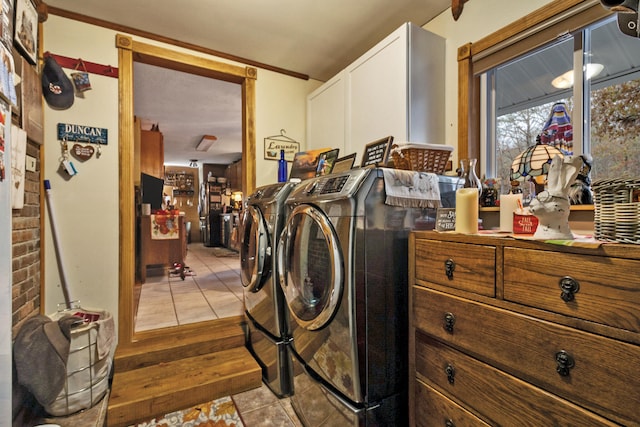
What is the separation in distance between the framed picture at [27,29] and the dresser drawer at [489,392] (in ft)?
8.19

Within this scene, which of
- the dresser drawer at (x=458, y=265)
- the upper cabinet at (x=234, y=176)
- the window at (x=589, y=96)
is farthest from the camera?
the upper cabinet at (x=234, y=176)

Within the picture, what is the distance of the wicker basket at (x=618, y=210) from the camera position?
73 centimetres

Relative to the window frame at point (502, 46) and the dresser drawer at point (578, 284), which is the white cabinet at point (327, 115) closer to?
the window frame at point (502, 46)

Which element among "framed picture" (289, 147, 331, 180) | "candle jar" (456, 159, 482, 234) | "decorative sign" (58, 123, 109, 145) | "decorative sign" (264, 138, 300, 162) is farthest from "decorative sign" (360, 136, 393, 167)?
"decorative sign" (58, 123, 109, 145)

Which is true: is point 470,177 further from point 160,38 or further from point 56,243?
point 56,243

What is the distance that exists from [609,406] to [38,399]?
238cm

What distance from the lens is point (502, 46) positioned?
1681 mm

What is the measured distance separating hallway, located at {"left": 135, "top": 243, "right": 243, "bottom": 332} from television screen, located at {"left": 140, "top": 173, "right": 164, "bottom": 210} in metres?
1.12

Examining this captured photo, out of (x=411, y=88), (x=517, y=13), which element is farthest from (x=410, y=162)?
(x=517, y=13)

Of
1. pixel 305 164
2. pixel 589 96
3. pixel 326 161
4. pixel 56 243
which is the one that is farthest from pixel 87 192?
pixel 589 96

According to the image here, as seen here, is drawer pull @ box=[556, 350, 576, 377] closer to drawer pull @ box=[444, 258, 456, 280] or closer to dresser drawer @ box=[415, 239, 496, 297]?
dresser drawer @ box=[415, 239, 496, 297]

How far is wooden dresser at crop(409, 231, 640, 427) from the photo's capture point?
0.73 metres

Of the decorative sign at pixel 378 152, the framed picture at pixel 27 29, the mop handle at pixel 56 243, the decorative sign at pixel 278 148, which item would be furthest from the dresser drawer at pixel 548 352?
the framed picture at pixel 27 29

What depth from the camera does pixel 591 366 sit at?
0.76 meters
